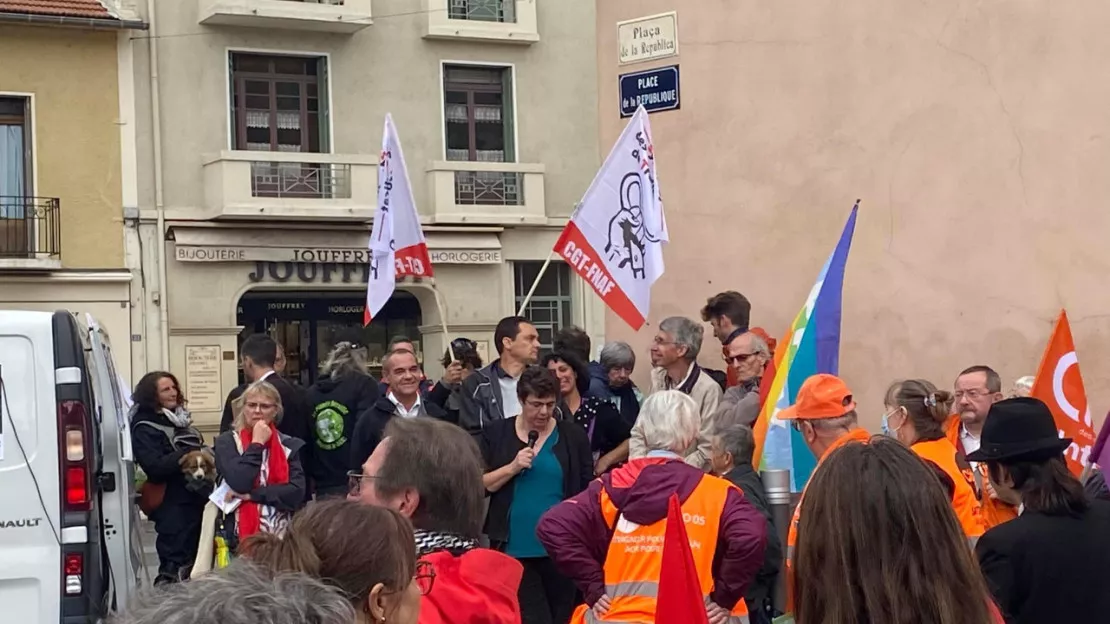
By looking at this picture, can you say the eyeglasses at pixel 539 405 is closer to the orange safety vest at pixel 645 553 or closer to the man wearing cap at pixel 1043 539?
the orange safety vest at pixel 645 553

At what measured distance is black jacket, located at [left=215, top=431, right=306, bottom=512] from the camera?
720cm

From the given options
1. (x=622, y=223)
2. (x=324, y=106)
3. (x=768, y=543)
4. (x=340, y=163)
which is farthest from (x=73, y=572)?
(x=324, y=106)

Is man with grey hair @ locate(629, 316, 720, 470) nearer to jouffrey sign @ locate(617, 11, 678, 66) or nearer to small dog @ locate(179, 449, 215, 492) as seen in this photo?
jouffrey sign @ locate(617, 11, 678, 66)

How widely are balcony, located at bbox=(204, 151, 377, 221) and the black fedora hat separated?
19.7 m

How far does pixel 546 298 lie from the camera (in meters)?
26.3

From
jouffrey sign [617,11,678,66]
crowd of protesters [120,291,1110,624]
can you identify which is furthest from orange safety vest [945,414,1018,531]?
jouffrey sign [617,11,678,66]

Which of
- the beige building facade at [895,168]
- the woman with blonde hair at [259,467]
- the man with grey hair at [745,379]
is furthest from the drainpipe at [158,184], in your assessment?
the man with grey hair at [745,379]

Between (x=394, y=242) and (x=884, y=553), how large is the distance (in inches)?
337

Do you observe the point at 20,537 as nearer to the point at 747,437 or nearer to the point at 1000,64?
the point at 747,437

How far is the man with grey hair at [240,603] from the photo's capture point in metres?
1.71

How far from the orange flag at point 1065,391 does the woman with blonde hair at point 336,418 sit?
12.6ft

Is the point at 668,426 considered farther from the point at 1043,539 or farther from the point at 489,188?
the point at 489,188

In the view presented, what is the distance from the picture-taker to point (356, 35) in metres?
24.6

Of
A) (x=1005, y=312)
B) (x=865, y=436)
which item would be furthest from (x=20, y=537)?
(x=1005, y=312)
